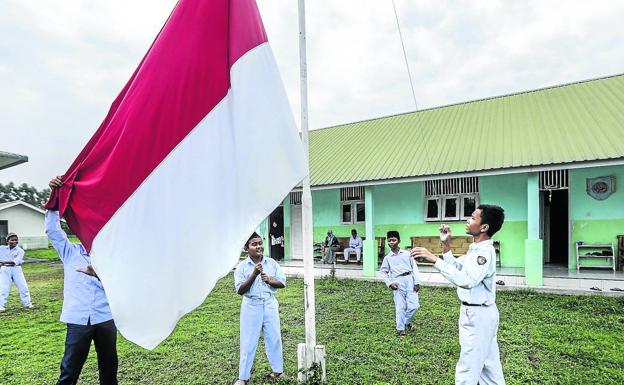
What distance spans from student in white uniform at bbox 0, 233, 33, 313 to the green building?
7.58 meters

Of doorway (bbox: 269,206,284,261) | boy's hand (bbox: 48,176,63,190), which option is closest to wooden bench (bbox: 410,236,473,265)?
doorway (bbox: 269,206,284,261)

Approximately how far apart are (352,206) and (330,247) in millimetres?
1649

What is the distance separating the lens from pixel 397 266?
6.64 metres

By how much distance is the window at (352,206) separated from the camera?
13859mm

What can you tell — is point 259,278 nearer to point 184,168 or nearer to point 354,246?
point 184,168

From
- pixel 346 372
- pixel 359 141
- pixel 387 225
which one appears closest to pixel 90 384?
pixel 346 372

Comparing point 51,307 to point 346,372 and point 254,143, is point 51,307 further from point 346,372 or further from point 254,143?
point 254,143

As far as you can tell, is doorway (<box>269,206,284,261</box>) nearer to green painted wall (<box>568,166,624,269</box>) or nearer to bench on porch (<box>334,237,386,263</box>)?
bench on porch (<box>334,237,386,263</box>)

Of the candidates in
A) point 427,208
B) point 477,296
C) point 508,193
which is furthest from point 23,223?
point 477,296

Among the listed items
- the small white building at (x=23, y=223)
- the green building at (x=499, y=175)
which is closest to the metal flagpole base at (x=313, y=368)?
the green building at (x=499, y=175)

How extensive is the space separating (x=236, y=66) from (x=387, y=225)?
10713mm

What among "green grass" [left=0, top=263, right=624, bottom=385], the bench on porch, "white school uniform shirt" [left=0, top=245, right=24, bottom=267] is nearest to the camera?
"green grass" [left=0, top=263, right=624, bottom=385]

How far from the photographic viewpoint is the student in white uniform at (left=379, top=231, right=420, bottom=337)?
636 cm

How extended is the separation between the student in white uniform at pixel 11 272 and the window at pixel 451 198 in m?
10.2
